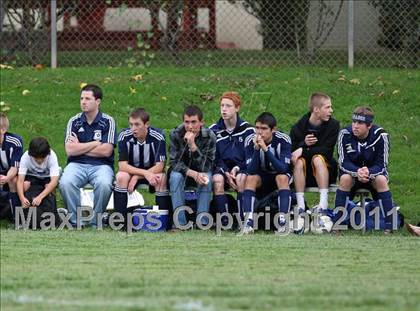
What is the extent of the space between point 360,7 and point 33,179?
25.6 ft

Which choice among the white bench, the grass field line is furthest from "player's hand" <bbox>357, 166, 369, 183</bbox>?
the grass field line

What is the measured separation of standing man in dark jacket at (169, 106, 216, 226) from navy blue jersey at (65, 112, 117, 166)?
0.83 meters

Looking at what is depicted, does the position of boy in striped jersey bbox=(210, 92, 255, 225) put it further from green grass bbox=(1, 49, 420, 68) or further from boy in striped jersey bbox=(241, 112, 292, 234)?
green grass bbox=(1, 49, 420, 68)

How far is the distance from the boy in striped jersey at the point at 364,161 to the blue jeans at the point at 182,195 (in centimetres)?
139

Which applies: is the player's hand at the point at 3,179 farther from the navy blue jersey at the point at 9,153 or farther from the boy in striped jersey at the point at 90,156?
the boy in striped jersey at the point at 90,156

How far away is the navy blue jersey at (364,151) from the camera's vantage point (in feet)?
42.9

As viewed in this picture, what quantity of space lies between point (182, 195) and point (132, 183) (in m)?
0.58

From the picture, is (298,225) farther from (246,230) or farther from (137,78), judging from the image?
(137,78)

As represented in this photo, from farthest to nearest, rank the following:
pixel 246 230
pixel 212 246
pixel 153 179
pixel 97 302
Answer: pixel 153 179, pixel 246 230, pixel 212 246, pixel 97 302

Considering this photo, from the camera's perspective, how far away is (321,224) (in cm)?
1293

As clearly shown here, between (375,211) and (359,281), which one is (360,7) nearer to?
(375,211)

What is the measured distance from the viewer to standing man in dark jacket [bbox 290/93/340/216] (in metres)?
13.3

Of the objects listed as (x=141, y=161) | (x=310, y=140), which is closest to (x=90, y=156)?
(x=141, y=161)

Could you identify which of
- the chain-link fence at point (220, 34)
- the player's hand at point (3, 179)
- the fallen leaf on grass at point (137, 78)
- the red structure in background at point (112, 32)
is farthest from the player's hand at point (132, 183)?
the red structure in background at point (112, 32)
